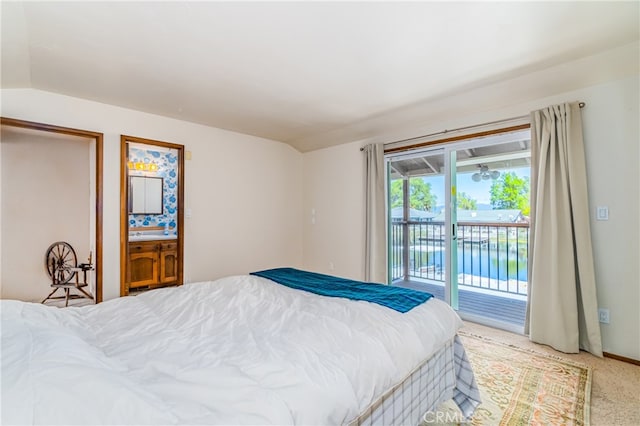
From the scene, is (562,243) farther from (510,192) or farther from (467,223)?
(467,223)

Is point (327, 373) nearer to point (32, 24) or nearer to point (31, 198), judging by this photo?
point (32, 24)

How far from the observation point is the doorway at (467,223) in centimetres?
349

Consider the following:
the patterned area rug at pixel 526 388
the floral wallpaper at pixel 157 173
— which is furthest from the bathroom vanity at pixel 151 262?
the patterned area rug at pixel 526 388

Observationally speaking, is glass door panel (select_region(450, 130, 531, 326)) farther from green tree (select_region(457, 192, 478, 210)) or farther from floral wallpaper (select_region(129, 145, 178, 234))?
floral wallpaper (select_region(129, 145, 178, 234))

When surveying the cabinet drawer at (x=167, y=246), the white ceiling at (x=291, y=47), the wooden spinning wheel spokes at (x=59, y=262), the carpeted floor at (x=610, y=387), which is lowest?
the carpeted floor at (x=610, y=387)

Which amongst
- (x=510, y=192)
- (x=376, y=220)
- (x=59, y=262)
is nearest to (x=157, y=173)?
(x=59, y=262)

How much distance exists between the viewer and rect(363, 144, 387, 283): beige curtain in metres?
4.11

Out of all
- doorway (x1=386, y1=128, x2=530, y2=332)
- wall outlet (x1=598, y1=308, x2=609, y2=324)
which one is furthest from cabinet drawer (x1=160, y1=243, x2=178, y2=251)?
wall outlet (x1=598, y1=308, x2=609, y2=324)

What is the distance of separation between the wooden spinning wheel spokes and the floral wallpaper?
0.96 meters

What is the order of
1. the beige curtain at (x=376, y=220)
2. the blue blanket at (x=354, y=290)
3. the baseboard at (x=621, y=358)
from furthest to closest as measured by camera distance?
the beige curtain at (x=376, y=220) < the baseboard at (x=621, y=358) < the blue blanket at (x=354, y=290)

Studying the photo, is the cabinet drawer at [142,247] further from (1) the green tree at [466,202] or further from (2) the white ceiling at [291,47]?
(1) the green tree at [466,202]

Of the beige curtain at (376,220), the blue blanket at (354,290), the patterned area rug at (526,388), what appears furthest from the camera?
the beige curtain at (376,220)

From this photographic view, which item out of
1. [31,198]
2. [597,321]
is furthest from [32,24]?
[597,321]

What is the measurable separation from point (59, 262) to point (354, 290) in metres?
4.70
